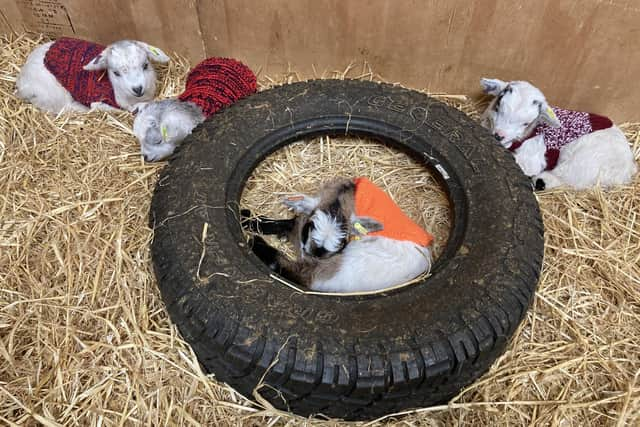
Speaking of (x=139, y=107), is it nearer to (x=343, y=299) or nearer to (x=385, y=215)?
(x=385, y=215)

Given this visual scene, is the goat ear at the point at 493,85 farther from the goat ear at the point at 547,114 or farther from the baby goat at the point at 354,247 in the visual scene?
the baby goat at the point at 354,247

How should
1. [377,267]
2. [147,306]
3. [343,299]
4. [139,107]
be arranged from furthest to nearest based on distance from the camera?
[139,107] → [377,267] → [147,306] → [343,299]

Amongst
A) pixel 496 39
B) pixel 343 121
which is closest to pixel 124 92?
pixel 343 121

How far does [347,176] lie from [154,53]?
1632mm


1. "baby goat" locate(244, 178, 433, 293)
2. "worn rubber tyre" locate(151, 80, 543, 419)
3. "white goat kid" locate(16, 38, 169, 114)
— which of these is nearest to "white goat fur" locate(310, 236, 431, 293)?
"baby goat" locate(244, 178, 433, 293)

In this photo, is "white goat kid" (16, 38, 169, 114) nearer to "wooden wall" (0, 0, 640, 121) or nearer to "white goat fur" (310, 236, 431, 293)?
"wooden wall" (0, 0, 640, 121)

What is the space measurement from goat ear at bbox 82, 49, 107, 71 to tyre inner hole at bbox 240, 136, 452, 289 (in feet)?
4.43

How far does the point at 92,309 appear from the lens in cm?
221

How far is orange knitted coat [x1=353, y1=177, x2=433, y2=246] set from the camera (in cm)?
245

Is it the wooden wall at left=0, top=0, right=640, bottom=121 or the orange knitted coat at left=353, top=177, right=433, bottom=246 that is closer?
the orange knitted coat at left=353, top=177, right=433, bottom=246

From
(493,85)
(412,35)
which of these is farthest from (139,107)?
(493,85)

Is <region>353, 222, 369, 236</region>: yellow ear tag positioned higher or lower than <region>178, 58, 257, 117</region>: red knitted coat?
lower

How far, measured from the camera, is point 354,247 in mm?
2502

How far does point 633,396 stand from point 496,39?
2.15 metres
